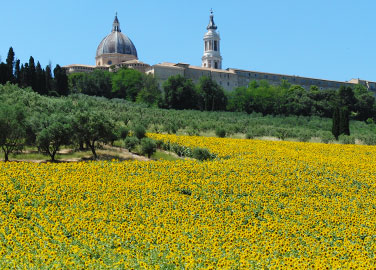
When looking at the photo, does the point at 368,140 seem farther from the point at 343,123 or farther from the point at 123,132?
the point at 123,132

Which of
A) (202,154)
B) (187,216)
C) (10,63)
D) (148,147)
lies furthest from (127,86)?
(187,216)

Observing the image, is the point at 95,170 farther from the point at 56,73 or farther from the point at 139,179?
the point at 56,73

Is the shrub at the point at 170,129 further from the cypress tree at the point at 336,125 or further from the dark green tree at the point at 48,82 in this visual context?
the dark green tree at the point at 48,82

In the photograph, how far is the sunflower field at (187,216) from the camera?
33.1 ft

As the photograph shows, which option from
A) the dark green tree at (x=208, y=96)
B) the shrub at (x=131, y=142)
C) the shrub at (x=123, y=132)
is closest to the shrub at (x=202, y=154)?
the shrub at (x=131, y=142)

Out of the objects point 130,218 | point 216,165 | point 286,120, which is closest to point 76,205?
point 130,218

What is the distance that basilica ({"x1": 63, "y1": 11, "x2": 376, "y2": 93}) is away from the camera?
105 meters

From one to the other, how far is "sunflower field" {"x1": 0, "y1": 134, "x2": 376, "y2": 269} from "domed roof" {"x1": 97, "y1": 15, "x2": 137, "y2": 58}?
106 meters

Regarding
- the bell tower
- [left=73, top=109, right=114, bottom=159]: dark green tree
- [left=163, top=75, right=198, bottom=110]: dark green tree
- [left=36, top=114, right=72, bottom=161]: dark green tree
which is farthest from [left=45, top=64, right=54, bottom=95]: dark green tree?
the bell tower

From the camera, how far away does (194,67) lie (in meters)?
108

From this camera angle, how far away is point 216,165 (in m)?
22.3

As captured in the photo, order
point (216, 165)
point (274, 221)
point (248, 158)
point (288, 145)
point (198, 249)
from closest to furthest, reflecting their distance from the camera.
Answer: point (198, 249) < point (274, 221) < point (216, 165) < point (248, 158) < point (288, 145)

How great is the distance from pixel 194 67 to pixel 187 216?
95.3m

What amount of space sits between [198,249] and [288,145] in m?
23.6
